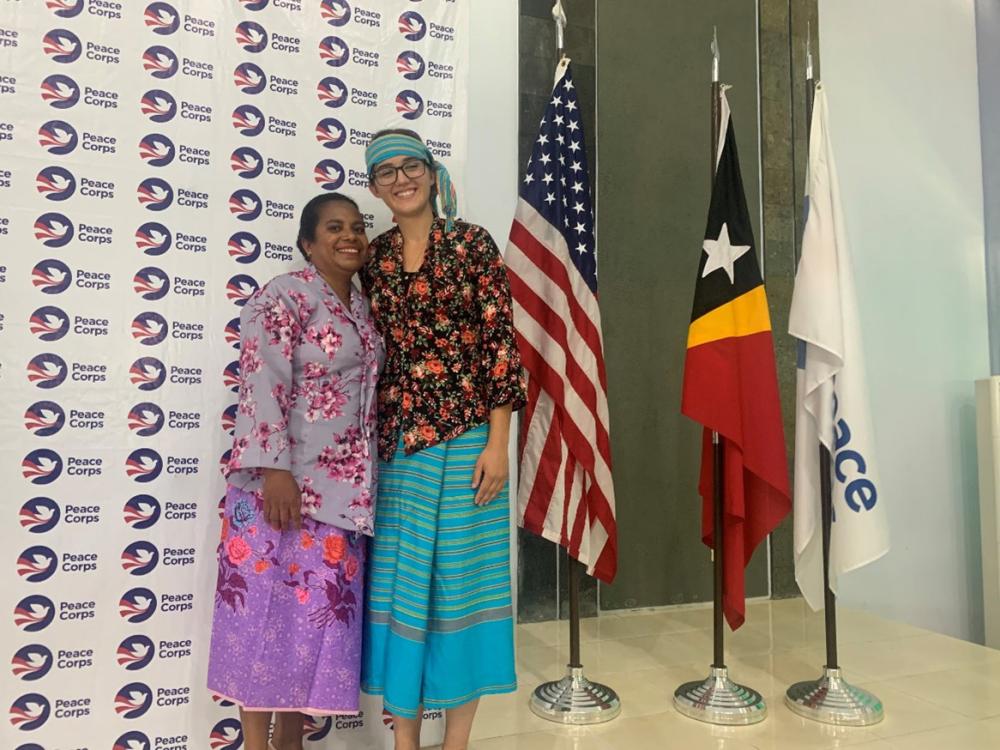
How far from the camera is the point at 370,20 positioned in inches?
99.7

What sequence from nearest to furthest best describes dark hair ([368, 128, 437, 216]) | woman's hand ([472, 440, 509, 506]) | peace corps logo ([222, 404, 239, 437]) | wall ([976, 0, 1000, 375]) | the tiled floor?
1. woman's hand ([472, 440, 509, 506])
2. dark hair ([368, 128, 437, 216])
3. peace corps logo ([222, 404, 239, 437])
4. the tiled floor
5. wall ([976, 0, 1000, 375])

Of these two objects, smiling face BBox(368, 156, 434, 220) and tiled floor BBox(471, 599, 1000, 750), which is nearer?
smiling face BBox(368, 156, 434, 220)

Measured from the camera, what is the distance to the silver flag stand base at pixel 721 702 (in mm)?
2814

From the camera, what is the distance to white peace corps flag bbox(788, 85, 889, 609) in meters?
2.82

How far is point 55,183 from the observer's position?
2.23 m

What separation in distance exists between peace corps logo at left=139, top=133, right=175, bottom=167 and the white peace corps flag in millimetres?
2222

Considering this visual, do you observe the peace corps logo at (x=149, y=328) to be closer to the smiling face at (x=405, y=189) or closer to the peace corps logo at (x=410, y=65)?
the smiling face at (x=405, y=189)

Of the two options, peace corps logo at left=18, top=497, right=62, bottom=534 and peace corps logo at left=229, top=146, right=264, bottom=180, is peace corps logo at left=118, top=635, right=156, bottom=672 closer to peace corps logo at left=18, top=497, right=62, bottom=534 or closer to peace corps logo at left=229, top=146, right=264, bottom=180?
peace corps logo at left=18, top=497, right=62, bottom=534

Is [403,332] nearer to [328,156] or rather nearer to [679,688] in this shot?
[328,156]

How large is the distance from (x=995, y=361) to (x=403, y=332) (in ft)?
15.0

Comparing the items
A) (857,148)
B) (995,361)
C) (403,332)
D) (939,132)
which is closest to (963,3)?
(939,132)

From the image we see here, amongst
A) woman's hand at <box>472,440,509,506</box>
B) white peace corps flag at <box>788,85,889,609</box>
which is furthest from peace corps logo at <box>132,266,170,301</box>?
white peace corps flag at <box>788,85,889,609</box>

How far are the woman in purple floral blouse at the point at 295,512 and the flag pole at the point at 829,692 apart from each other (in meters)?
1.77

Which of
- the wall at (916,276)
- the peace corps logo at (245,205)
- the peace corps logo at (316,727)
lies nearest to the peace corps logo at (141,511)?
the peace corps logo at (316,727)
